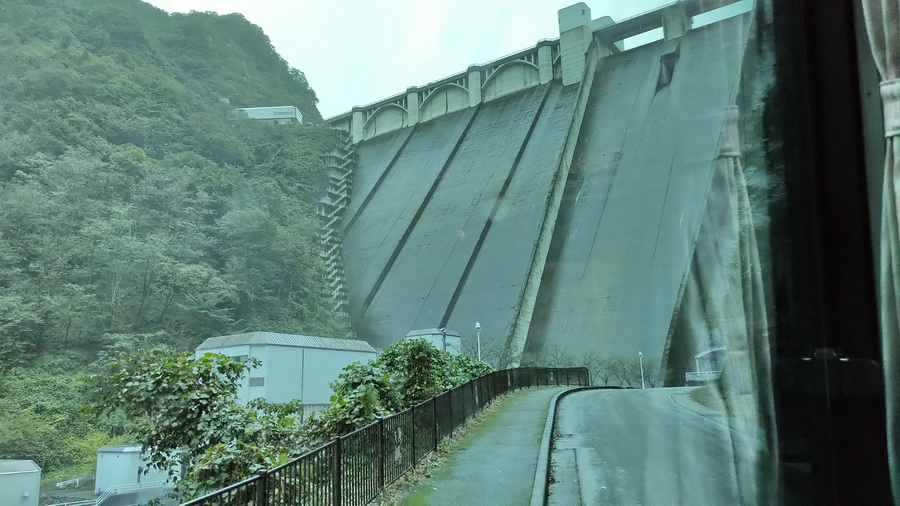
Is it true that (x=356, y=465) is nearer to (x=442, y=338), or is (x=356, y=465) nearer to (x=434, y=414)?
(x=434, y=414)

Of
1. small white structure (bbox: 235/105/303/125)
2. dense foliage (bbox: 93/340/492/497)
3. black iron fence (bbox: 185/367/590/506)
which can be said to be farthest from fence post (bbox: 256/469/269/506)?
small white structure (bbox: 235/105/303/125)

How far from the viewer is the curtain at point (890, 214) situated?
1.57m

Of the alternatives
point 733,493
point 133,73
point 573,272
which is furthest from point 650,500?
point 133,73

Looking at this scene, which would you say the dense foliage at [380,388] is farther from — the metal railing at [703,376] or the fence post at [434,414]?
the metal railing at [703,376]

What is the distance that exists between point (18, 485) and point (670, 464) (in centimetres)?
1998

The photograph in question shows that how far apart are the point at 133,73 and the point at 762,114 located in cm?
6553

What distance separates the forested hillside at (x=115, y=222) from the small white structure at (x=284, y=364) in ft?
17.4

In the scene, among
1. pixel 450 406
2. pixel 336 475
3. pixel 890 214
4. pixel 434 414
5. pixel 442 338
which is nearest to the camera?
pixel 890 214

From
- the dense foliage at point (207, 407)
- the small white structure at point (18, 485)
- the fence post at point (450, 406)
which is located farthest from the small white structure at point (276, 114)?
the fence post at point (450, 406)

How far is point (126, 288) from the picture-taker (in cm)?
3388

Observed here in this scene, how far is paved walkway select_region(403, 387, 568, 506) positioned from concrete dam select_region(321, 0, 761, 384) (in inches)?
227

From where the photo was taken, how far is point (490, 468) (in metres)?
7.13

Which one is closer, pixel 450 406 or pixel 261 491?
pixel 261 491

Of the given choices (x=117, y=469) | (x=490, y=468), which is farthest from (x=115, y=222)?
(x=490, y=468)
